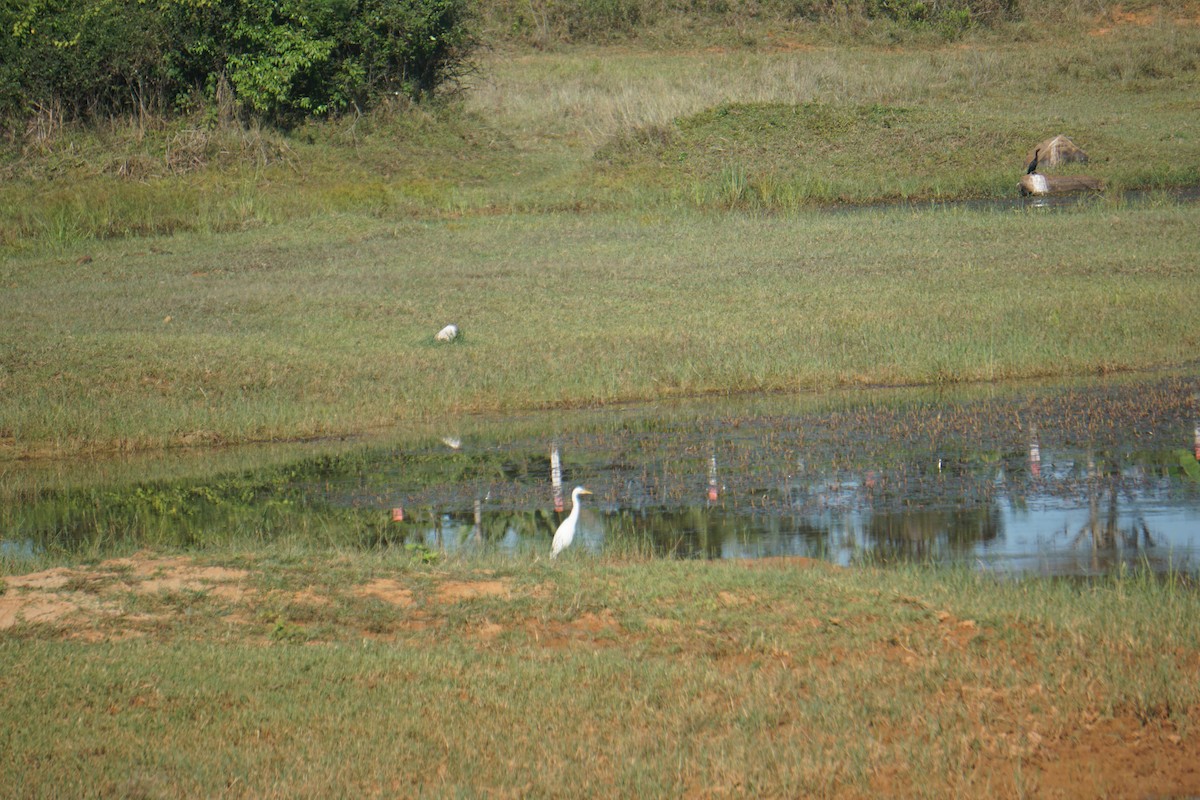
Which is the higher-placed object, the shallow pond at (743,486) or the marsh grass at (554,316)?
the marsh grass at (554,316)

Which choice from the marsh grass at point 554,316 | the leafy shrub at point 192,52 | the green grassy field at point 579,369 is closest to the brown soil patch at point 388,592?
the green grassy field at point 579,369

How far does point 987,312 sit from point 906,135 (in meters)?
15.4

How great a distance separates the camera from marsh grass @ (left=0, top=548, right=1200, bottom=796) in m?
5.05

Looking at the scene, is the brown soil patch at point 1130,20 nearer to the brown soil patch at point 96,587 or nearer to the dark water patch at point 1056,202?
the dark water patch at point 1056,202

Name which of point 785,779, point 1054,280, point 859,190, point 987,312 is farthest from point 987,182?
point 785,779

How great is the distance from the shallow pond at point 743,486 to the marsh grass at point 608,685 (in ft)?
3.87

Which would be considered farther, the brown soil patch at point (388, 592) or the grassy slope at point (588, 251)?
the grassy slope at point (588, 251)

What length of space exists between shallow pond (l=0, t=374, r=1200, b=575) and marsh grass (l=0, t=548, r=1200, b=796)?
118cm

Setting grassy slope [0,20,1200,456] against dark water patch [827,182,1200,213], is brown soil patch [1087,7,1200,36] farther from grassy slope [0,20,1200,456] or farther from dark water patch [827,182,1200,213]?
dark water patch [827,182,1200,213]

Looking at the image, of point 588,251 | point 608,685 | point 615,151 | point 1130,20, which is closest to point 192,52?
point 615,151

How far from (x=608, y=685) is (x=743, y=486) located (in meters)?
4.70

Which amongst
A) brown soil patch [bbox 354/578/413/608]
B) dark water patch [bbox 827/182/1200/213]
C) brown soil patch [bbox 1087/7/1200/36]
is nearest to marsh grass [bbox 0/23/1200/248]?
dark water patch [bbox 827/182/1200/213]

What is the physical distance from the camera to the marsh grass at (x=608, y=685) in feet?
16.6

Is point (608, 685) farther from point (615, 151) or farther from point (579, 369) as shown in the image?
point (615, 151)
